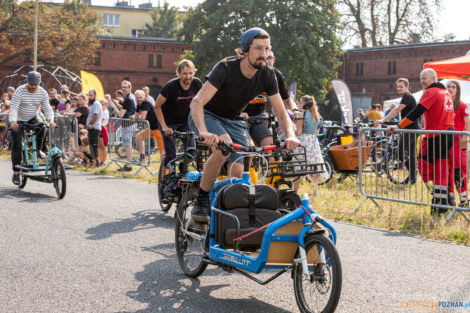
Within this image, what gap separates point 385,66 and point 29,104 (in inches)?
1900

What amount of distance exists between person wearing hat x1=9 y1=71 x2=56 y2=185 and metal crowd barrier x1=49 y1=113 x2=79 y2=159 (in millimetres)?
4907

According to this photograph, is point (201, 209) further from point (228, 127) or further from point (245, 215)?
point (228, 127)

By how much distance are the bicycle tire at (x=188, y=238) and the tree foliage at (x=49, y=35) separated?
2034 inches

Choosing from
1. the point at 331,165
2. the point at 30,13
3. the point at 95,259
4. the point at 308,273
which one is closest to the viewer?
the point at 308,273

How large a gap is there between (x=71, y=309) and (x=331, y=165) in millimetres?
9484

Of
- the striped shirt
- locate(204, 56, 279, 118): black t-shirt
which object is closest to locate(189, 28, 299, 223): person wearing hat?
locate(204, 56, 279, 118): black t-shirt

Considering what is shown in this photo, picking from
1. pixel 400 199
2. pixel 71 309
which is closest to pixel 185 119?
pixel 400 199

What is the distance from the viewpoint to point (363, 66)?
57.4 meters

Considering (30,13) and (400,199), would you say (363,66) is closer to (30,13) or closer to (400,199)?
(30,13)

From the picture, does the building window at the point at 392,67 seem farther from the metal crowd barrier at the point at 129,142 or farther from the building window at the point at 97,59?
the metal crowd barrier at the point at 129,142

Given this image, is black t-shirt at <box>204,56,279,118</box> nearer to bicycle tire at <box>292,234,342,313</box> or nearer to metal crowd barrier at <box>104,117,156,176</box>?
bicycle tire at <box>292,234,342,313</box>

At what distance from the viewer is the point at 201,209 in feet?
17.0

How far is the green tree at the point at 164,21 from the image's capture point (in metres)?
88.4

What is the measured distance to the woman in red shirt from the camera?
8.46m
